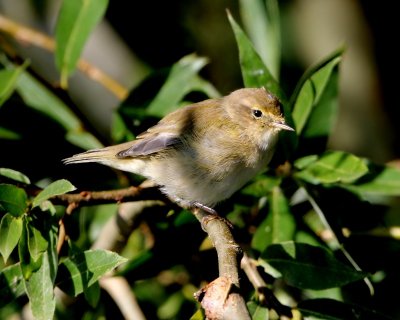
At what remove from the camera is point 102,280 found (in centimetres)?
273

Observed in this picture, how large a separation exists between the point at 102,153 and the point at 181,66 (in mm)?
502

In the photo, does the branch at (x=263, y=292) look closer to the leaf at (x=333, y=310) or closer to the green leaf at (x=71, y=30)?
the leaf at (x=333, y=310)

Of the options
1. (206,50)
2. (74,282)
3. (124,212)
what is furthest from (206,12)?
(74,282)

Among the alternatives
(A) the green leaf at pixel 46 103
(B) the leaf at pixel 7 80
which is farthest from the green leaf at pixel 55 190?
(A) the green leaf at pixel 46 103

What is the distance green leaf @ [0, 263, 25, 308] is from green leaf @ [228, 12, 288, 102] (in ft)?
3.62

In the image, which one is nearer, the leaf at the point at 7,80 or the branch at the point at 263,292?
the branch at the point at 263,292

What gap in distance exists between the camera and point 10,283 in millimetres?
2213

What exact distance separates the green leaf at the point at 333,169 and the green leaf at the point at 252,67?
26 cm

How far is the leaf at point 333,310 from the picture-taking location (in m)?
2.29

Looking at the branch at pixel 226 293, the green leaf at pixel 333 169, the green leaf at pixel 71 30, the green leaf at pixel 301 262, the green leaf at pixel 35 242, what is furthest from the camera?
the green leaf at pixel 71 30

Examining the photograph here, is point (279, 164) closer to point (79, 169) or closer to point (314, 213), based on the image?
point (314, 213)

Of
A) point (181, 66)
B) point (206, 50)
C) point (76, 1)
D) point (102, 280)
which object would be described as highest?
point (76, 1)

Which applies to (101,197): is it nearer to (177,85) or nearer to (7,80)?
(7,80)

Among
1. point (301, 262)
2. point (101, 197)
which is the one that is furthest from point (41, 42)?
point (301, 262)
